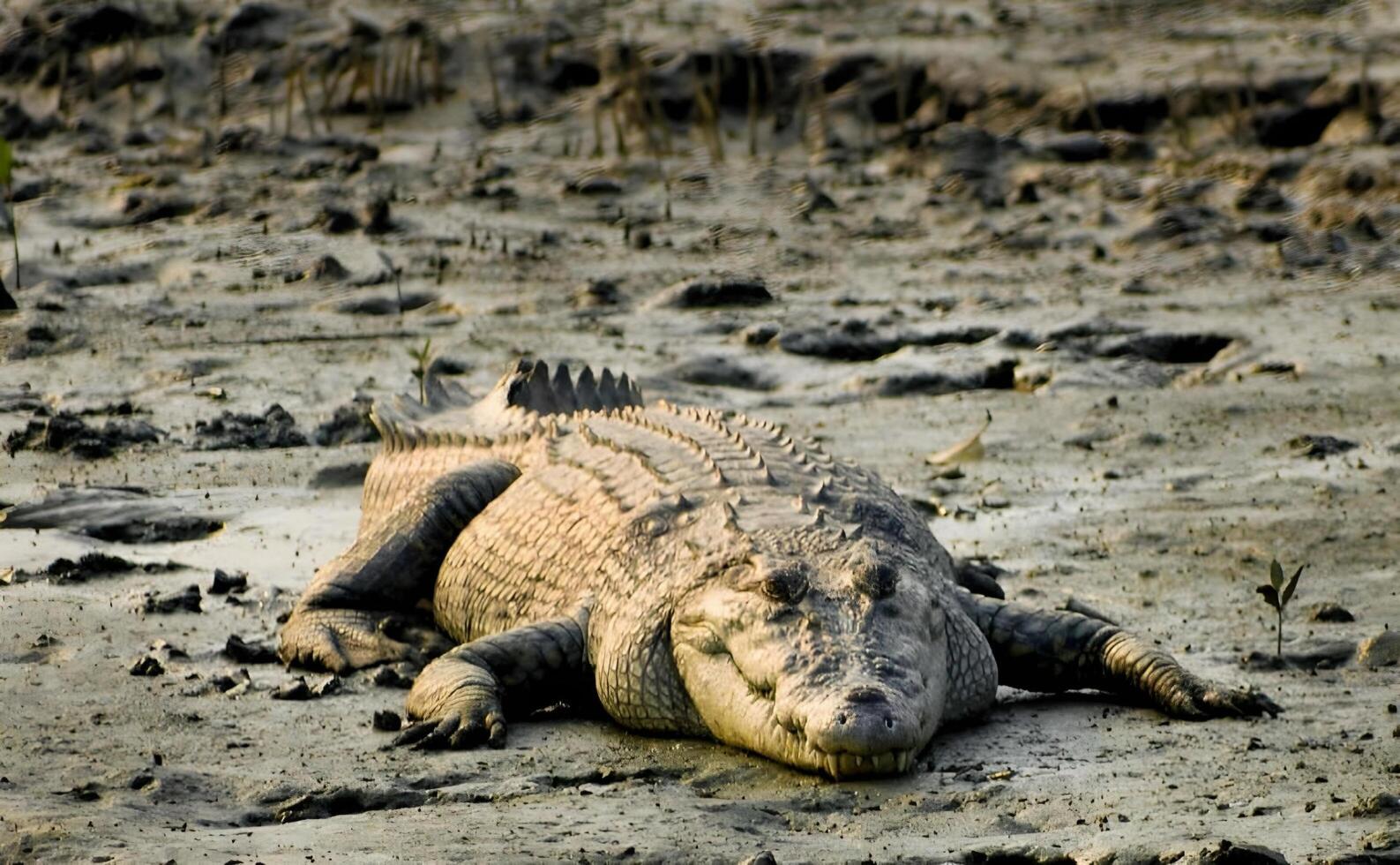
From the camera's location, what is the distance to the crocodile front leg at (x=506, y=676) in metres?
5.08

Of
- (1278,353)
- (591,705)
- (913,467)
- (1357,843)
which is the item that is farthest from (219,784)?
(1278,353)

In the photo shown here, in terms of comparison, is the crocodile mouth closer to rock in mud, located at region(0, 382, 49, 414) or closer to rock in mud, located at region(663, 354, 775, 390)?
rock in mud, located at region(663, 354, 775, 390)

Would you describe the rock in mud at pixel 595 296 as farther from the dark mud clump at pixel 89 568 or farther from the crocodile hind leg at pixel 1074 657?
the crocodile hind leg at pixel 1074 657

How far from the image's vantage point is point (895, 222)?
1276cm

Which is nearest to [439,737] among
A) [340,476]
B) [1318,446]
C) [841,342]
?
[340,476]

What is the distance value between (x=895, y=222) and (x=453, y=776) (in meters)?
8.54

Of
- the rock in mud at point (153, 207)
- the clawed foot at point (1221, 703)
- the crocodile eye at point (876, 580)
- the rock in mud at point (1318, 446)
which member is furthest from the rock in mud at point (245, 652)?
the rock in mud at point (153, 207)

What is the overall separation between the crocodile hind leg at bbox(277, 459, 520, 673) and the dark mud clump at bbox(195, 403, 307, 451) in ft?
6.30

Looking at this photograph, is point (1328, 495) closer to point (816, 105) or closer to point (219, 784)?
point (219, 784)

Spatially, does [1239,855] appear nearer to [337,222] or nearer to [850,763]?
[850,763]

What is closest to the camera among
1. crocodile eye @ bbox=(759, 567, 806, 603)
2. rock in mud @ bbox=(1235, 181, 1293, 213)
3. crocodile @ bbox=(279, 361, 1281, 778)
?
crocodile @ bbox=(279, 361, 1281, 778)

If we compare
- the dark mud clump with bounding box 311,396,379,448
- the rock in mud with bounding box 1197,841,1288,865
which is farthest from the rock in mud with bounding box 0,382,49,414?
the rock in mud with bounding box 1197,841,1288,865

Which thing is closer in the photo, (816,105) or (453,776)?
(453,776)

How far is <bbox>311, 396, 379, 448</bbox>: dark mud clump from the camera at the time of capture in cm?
850
